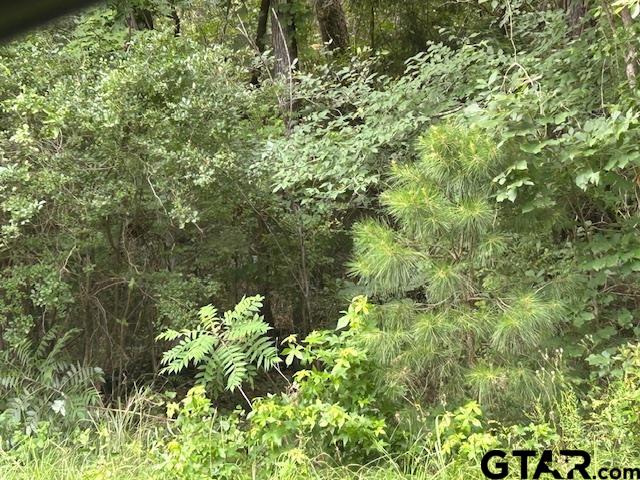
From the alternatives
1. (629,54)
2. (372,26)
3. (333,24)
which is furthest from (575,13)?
(333,24)

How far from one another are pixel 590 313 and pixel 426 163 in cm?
132

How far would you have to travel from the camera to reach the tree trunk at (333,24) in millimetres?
8477

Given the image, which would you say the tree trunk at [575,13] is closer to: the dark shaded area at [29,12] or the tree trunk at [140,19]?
the tree trunk at [140,19]

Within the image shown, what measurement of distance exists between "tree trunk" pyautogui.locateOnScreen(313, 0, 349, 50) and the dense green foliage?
158 cm

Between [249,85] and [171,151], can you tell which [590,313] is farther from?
[249,85]

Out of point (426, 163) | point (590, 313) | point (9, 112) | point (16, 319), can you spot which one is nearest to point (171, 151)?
point (9, 112)

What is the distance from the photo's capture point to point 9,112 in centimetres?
475

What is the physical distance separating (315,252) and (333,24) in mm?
3686

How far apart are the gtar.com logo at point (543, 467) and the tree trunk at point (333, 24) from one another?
6.41 m

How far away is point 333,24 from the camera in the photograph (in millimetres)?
8641

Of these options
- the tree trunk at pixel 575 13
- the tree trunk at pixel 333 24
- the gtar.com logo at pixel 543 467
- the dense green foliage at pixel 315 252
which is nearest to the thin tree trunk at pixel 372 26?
the tree trunk at pixel 333 24

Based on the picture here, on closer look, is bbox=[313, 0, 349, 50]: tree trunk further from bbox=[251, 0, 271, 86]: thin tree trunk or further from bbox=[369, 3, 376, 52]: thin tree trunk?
bbox=[251, 0, 271, 86]: thin tree trunk

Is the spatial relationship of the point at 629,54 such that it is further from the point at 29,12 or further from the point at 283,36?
the point at 283,36

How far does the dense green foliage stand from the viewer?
3416 mm
